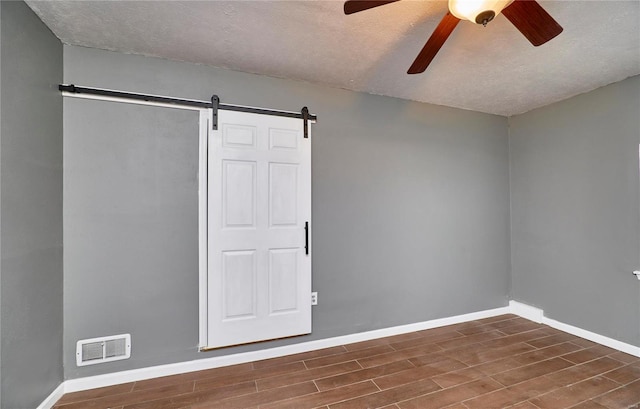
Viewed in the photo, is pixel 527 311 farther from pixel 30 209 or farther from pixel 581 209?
pixel 30 209

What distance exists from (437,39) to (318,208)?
1637 millimetres

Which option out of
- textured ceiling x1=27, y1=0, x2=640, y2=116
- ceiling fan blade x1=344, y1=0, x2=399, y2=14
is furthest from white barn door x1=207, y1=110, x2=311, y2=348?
ceiling fan blade x1=344, y1=0, x2=399, y2=14

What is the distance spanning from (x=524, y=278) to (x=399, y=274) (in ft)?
5.68

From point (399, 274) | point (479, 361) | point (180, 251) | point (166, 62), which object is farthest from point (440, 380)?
point (166, 62)

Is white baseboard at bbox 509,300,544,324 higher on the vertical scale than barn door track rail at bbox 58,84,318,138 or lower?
lower

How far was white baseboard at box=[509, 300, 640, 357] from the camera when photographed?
262cm

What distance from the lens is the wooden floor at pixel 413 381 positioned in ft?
6.37

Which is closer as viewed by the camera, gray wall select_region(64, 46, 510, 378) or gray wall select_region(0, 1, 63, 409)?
gray wall select_region(0, 1, 63, 409)

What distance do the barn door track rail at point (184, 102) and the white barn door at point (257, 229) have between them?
5cm

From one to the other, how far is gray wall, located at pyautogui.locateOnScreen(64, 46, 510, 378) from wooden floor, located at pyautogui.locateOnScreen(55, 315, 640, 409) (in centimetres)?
23

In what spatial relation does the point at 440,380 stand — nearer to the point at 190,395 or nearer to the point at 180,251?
the point at 190,395

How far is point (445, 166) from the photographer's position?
131 inches

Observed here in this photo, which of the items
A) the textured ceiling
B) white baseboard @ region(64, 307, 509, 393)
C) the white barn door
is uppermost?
the textured ceiling

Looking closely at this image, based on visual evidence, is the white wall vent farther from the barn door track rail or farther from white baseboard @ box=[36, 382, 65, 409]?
the barn door track rail
